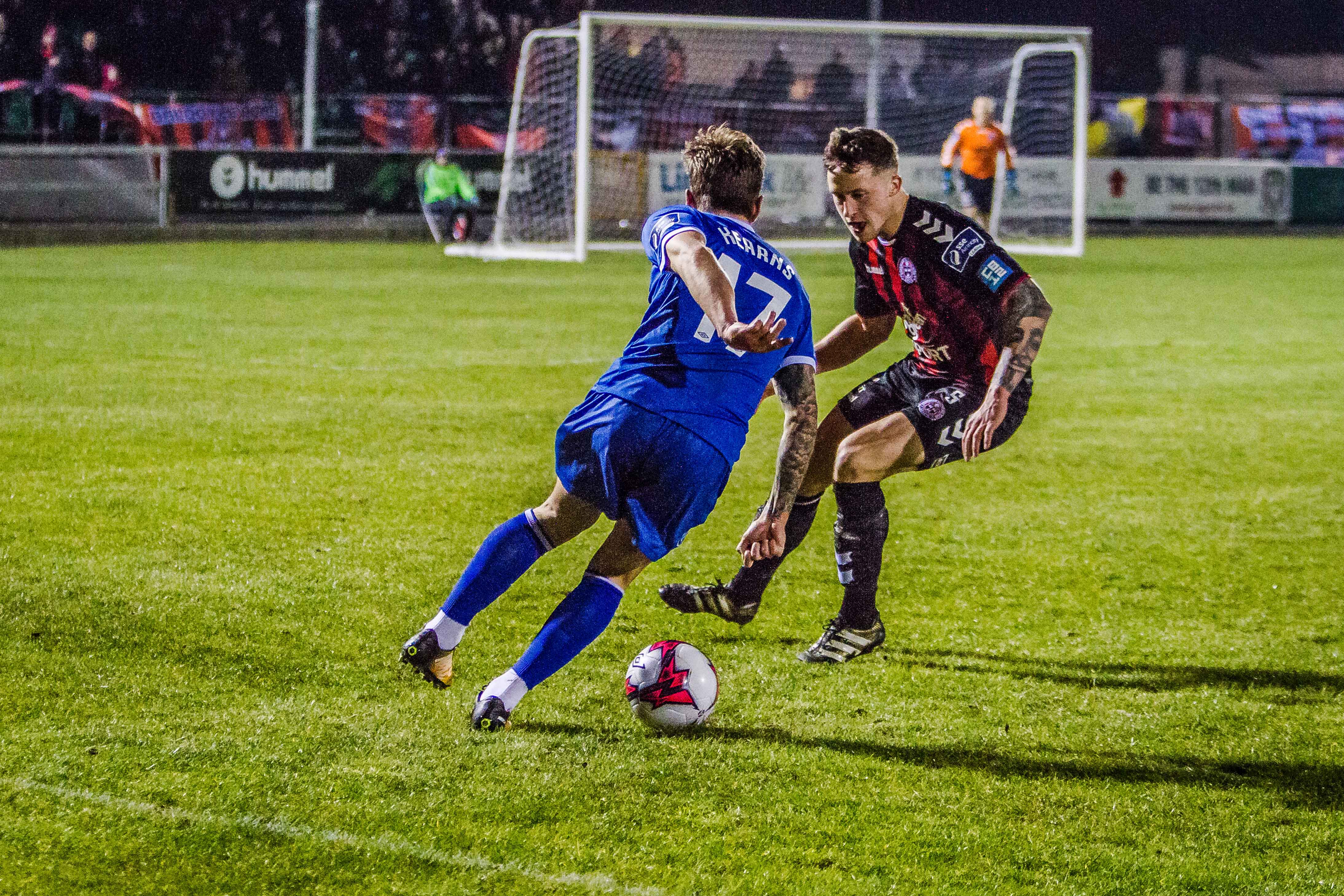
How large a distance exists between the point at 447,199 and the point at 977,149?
364 inches

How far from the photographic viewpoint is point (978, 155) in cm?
1956

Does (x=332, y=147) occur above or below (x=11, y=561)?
above

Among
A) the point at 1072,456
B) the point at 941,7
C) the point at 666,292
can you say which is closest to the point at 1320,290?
the point at 1072,456

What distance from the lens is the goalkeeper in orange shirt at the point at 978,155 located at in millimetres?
19312

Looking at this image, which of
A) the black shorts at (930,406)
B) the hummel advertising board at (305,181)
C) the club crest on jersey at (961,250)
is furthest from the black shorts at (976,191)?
the club crest on jersey at (961,250)

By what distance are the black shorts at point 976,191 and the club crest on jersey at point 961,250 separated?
15.5 m

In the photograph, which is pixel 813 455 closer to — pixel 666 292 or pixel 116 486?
pixel 666 292

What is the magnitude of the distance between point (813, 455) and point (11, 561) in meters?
2.89

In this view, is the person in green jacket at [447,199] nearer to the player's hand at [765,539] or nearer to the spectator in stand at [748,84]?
the spectator in stand at [748,84]

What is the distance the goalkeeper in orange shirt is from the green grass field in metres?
9.99

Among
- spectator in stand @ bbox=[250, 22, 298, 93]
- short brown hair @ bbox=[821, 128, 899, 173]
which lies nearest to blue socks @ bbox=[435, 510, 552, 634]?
short brown hair @ bbox=[821, 128, 899, 173]

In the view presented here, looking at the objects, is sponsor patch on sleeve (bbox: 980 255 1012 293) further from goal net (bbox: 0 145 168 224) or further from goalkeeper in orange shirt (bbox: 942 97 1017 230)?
goal net (bbox: 0 145 168 224)

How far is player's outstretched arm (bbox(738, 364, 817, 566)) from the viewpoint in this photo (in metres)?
3.87

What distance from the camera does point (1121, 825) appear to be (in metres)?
3.46
